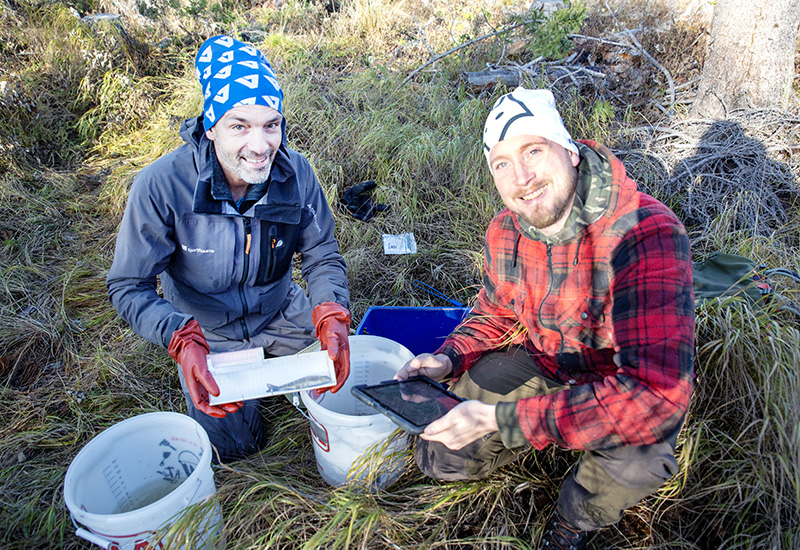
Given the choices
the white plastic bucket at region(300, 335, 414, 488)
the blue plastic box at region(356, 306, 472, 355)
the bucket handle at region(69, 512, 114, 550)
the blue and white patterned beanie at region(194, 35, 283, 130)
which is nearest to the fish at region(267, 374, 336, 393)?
the white plastic bucket at region(300, 335, 414, 488)

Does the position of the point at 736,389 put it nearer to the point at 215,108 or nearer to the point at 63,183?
the point at 215,108

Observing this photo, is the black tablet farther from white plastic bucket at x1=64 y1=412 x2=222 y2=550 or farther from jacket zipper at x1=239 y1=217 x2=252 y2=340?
jacket zipper at x1=239 y1=217 x2=252 y2=340

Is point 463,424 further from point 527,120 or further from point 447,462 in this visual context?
point 527,120

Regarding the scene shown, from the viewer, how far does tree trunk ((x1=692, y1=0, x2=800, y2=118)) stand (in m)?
3.82

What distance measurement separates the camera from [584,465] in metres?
1.62

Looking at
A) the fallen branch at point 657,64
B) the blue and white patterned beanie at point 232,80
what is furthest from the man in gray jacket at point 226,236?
the fallen branch at point 657,64

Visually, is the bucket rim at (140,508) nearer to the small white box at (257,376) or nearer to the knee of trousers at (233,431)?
the small white box at (257,376)

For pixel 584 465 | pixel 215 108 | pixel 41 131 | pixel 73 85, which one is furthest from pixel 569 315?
pixel 73 85

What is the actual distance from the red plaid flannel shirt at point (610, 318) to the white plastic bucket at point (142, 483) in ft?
3.58

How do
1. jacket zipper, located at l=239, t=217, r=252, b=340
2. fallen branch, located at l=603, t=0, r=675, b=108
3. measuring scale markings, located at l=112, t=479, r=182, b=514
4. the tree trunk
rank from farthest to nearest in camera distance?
fallen branch, located at l=603, t=0, r=675, b=108, the tree trunk, jacket zipper, located at l=239, t=217, r=252, b=340, measuring scale markings, located at l=112, t=479, r=182, b=514

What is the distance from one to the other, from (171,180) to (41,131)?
3.91 metres

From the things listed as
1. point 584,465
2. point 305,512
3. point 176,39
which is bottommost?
point 305,512

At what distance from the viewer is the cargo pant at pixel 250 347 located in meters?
2.31

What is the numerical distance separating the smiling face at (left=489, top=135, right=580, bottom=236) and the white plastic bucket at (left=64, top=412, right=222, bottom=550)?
1344 mm
